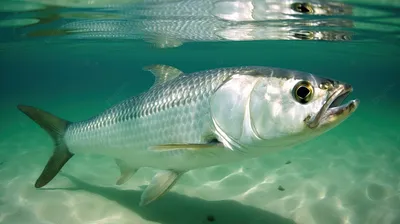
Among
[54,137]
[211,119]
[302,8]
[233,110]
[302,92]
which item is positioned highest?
[302,8]

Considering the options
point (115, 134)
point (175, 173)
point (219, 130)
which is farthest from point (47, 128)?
point (219, 130)

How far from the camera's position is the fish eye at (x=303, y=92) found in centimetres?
270

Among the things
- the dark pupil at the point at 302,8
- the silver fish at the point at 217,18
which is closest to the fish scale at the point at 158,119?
the silver fish at the point at 217,18

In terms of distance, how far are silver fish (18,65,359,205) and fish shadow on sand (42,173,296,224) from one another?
864mm

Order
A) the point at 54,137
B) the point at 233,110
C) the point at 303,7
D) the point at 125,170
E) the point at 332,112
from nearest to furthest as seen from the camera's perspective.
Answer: the point at 332,112
the point at 233,110
the point at 125,170
the point at 54,137
the point at 303,7

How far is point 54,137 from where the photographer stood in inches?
217

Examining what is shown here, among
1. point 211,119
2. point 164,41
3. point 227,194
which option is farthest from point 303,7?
point 164,41

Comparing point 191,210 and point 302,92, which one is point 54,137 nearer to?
point 191,210

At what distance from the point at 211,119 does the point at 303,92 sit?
3.46 feet

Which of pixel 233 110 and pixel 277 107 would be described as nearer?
pixel 277 107

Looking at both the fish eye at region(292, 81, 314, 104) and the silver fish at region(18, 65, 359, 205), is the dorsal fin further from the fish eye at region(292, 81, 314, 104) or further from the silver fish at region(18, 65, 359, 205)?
the fish eye at region(292, 81, 314, 104)

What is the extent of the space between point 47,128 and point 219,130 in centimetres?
364

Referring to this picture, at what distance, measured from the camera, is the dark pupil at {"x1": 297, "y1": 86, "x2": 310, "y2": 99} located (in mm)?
2729

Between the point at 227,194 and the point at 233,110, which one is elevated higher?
the point at 233,110
